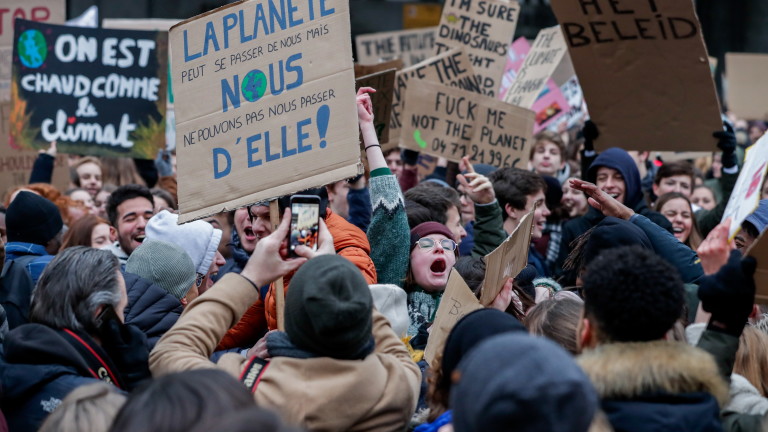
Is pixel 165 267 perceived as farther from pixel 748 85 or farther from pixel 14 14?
pixel 748 85

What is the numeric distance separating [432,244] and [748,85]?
22.6 ft

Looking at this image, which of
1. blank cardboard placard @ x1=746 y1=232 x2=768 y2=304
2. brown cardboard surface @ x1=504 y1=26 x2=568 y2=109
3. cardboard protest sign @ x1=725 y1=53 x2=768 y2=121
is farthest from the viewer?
cardboard protest sign @ x1=725 y1=53 x2=768 y2=121

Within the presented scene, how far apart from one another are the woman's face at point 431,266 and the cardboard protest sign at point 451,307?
81cm

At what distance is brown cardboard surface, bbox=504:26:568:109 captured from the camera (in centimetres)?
913

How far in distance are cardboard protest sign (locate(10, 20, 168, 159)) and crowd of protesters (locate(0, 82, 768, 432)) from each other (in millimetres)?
2783

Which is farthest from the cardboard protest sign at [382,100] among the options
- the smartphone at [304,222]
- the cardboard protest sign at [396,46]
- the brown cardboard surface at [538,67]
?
the cardboard protest sign at [396,46]

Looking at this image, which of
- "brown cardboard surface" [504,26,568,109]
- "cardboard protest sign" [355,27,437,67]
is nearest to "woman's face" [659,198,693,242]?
"brown cardboard surface" [504,26,568,109]

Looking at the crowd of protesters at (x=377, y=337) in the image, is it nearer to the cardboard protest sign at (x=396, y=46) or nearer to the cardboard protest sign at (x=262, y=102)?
the cardboard protest sign at (x=262, y=102)

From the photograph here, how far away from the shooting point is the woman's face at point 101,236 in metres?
6.22

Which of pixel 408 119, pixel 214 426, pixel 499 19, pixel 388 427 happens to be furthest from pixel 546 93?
A: pixel 214 426

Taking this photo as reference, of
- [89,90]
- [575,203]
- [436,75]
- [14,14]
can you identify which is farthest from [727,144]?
[14,14]

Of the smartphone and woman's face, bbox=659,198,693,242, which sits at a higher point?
the smartphone

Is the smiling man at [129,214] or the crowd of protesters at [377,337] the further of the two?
the smiling man at [129,214]

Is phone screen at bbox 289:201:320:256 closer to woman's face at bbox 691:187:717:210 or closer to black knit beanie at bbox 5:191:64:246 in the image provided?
black knit beanie at bbox 5:191:64:246
